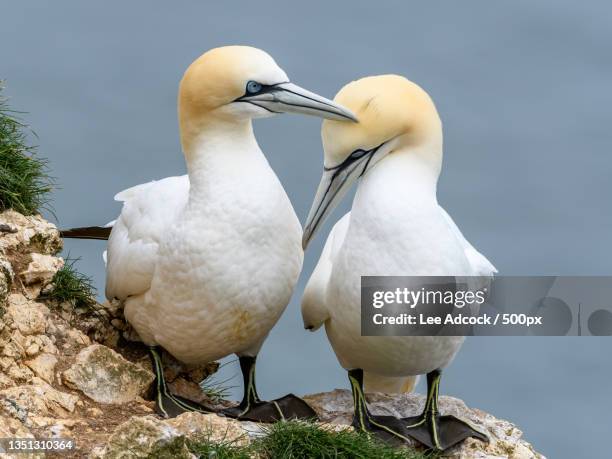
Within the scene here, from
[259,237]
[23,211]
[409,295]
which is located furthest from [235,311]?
[23,211]

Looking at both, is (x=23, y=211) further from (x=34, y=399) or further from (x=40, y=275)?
(x=34, y=399)

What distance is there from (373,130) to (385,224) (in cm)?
53

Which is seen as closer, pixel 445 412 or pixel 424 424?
pixel 424 424

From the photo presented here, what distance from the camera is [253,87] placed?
8.88 metres

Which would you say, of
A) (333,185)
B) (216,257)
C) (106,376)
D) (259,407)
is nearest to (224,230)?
(216,257)

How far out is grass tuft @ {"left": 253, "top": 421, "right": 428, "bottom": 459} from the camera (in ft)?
26.7

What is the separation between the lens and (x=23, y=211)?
9.74 meters

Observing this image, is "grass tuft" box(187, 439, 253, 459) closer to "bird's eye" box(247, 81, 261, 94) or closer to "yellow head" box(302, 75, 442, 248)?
"yellow head" box(302, 75, 442, 248)

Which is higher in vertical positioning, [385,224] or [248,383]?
[385,224]

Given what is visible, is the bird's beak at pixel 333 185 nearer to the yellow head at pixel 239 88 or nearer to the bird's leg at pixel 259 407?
the yellow head at pixel 239 88

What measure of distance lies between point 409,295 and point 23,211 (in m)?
2.62

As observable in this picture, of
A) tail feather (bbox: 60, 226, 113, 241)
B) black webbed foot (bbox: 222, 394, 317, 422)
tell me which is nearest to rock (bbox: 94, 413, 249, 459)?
black webbed foot (bbox: 222, 394, 317, 422)

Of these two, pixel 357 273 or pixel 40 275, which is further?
pixel 40 275

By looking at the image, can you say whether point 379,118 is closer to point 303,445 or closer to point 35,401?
point 303,445
